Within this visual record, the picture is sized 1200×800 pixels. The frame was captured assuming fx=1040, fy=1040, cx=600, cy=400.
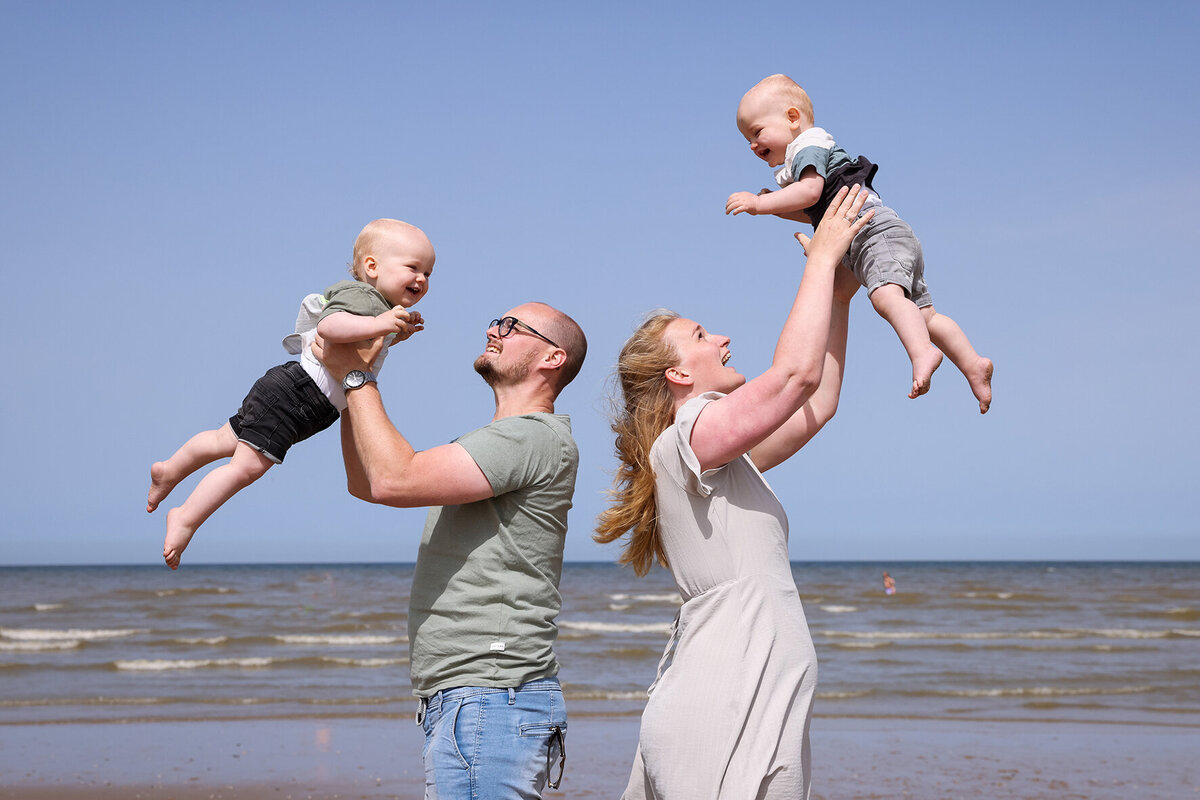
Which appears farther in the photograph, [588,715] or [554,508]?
[588,715]

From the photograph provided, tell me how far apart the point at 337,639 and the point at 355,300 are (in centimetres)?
1382

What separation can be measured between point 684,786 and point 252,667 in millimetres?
11963

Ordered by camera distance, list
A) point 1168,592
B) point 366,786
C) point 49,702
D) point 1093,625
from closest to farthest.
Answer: point 366,786 < point 49,702 < point 1093,625 < point 1168,592

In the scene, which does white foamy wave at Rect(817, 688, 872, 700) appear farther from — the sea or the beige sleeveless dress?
the beige sleeveless dress

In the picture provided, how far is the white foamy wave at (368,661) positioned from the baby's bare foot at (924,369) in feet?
37.2

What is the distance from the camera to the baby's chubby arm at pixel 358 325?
8.61ft

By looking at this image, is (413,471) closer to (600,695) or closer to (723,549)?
(723,549)

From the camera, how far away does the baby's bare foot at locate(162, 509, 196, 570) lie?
9.80ft

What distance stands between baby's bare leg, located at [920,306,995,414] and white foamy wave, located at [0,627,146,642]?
16.0 m

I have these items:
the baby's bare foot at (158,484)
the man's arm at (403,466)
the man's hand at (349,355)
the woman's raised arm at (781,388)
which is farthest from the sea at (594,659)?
the woman's raised arm at (781,388)

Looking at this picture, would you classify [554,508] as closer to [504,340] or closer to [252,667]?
[504,340]

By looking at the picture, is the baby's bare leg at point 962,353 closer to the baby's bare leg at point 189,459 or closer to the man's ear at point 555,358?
the man's ear at point 555,358

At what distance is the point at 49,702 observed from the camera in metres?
10.7

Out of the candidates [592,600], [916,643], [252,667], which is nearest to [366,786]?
[252,667]
